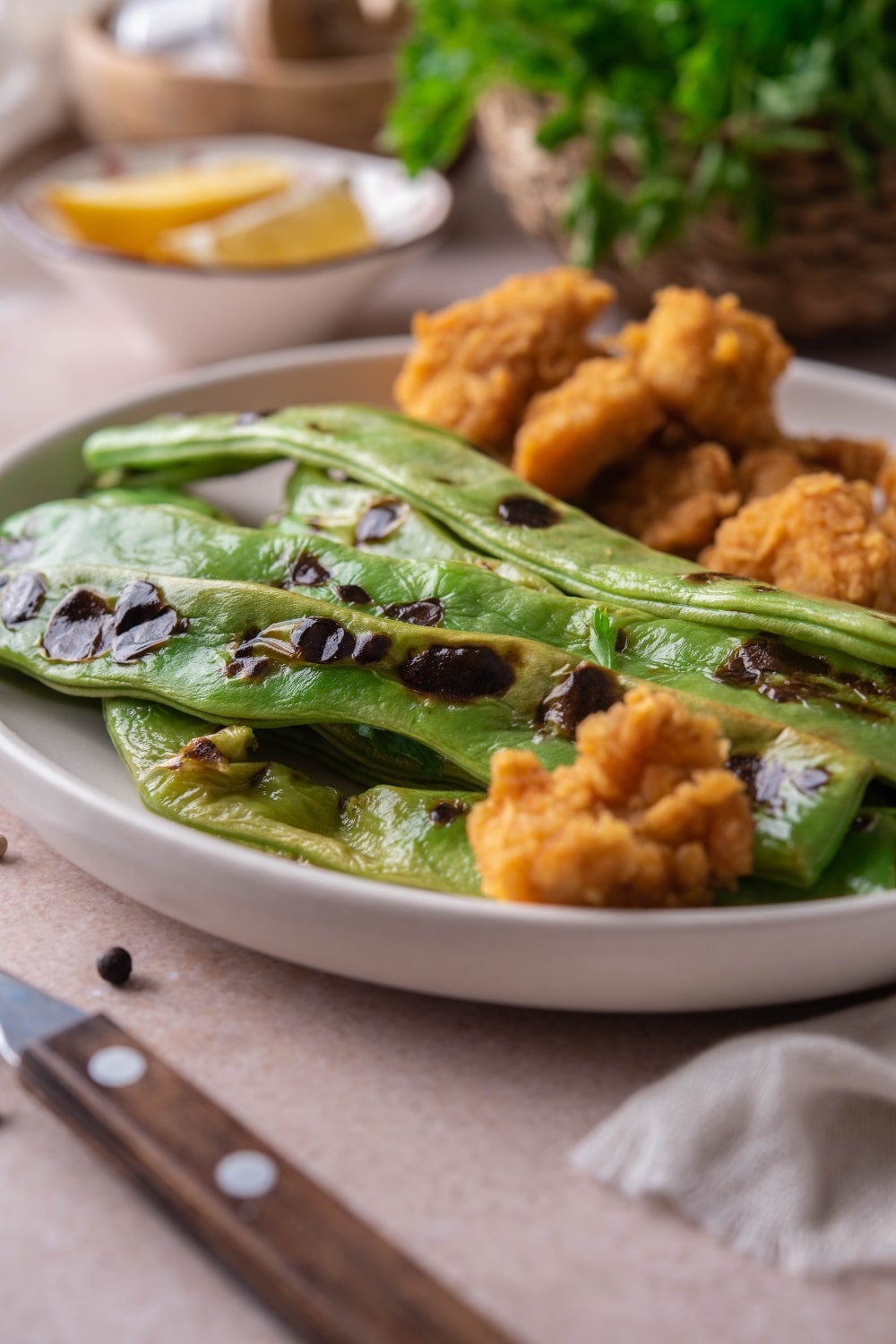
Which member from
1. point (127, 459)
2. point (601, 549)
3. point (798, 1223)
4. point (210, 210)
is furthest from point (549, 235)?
point (798, 1223)

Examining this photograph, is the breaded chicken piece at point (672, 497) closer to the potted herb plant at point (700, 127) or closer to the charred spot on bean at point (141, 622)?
the charred spot on bean at point (141, 622)

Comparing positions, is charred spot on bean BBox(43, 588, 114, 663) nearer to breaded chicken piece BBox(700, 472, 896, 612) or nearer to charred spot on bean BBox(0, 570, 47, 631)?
charred spot on bean BBox(0, 570, 47, 631)

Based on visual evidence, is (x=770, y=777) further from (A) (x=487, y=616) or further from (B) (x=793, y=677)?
(A) (x=487, y=616)

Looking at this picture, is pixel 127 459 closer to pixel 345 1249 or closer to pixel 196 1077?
pixel 196 1077

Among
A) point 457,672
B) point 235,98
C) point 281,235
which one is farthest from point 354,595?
point 235,98

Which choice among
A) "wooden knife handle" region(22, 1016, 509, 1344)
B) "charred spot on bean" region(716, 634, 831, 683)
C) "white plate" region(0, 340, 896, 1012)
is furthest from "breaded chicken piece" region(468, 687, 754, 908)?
"wooden knife handle" region(22, 1016, 509, 1344)

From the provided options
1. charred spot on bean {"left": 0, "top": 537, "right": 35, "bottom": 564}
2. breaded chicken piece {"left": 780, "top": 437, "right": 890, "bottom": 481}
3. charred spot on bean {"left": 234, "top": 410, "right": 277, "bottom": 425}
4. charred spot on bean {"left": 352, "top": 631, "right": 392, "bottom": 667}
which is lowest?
breaded chicken piece {"left": 780, "top": 437, "right": 890, "bottom": 481}
